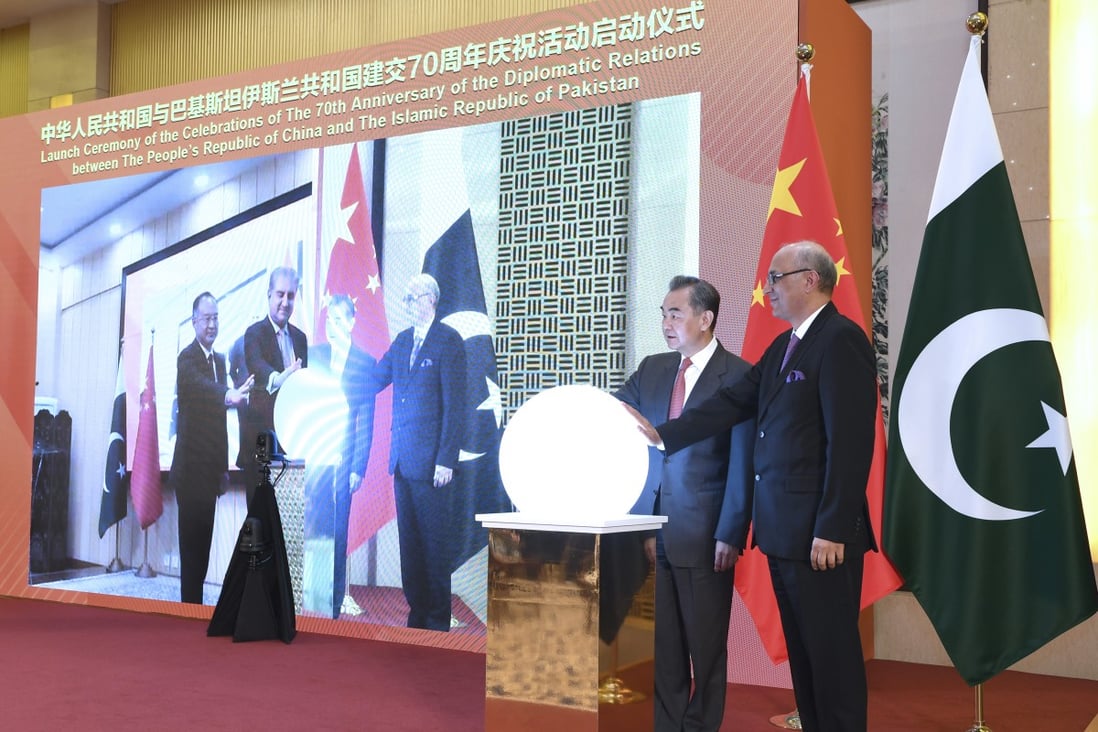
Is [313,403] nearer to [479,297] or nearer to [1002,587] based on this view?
[479,297]

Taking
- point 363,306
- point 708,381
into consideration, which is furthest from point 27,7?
point 708,381

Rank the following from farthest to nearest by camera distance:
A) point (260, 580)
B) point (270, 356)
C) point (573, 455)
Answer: point (270, 356) → point (260, 580) → point (573, 455)

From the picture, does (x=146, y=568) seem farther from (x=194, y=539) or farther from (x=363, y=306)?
(x=363, y=306)

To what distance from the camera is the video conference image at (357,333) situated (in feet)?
17.5

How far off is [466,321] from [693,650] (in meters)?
2.55

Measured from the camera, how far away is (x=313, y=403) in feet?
19.9

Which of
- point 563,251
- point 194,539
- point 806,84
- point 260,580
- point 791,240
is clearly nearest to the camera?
point 791,240

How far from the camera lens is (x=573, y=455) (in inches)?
110

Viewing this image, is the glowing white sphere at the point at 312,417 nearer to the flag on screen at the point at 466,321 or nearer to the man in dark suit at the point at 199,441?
the man in dark suit at the point at 199,441

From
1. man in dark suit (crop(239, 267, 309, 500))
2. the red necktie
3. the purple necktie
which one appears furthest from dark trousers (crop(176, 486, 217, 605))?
the purple necktie

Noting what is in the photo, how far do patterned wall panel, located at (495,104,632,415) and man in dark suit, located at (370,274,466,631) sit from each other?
12.2 inches

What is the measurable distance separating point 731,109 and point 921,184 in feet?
3.94

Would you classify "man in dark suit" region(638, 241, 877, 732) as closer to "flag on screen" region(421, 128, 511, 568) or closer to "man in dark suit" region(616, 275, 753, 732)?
"man in dark suit" region(616, 275, 753, 732)

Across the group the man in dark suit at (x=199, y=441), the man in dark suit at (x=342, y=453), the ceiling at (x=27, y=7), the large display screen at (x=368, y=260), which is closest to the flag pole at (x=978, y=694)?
the large display screen at (x=368, y=260)
